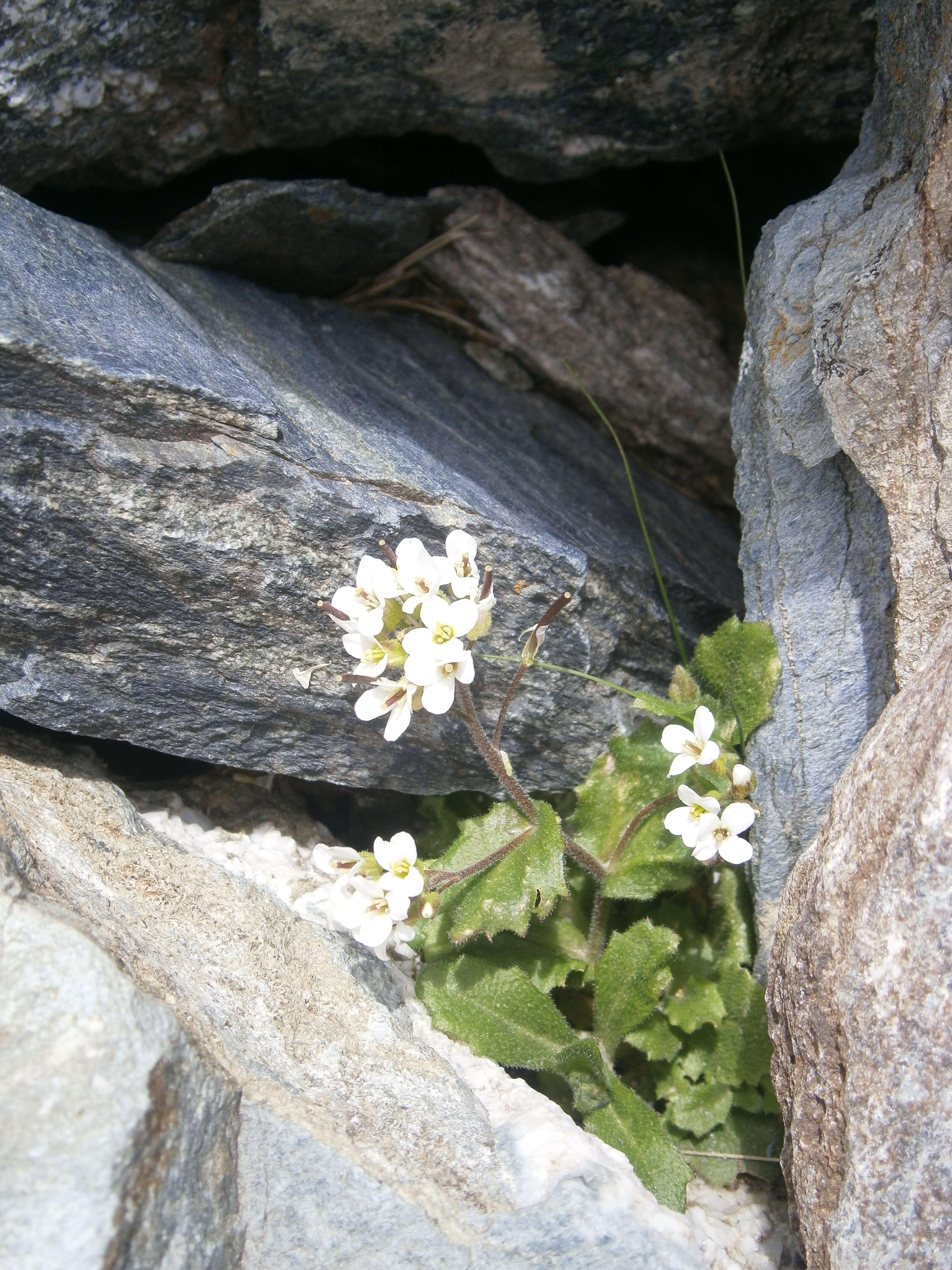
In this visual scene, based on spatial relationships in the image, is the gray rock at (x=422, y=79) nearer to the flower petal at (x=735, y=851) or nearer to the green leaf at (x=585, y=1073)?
the flower petal at (x=735, y=851)

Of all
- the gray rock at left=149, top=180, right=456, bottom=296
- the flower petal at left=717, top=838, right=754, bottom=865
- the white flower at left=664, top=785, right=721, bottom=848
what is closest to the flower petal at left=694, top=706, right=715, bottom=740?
the white flower at left=664, top=785, right=721, bottom=848

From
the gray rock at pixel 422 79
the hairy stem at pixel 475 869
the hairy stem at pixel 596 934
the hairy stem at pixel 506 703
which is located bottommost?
the hairy stem at pixel 596 934

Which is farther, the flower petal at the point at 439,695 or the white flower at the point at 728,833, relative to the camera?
the white flower at the point at 728,833

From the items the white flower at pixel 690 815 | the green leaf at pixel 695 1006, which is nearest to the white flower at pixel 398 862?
the white flower at pixel 690 815

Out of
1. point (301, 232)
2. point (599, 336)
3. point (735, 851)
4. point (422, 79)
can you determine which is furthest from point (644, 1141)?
point (422, 79)

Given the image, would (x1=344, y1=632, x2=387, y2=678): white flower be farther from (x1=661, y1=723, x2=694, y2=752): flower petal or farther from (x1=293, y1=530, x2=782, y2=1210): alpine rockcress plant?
(x1=661, y1=723, x2=694, y2=752): flower petal

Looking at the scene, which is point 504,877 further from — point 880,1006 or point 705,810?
point 880,1006
